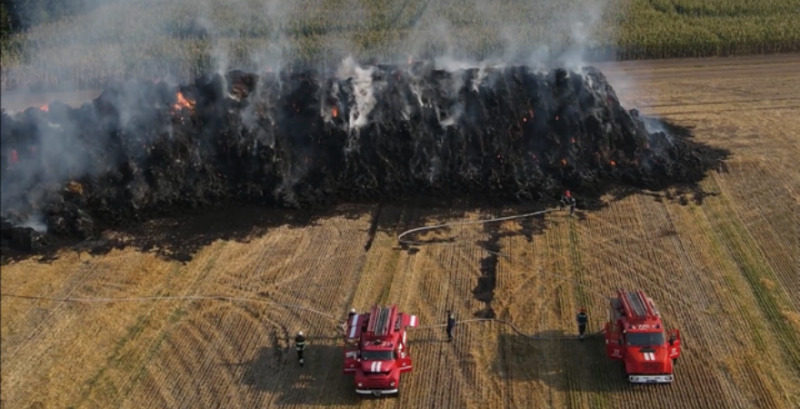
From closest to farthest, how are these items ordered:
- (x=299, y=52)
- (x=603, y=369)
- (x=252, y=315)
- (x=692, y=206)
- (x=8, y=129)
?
(x=603, y=369), (x=252, y=315), (x=8, y=129), (x=692, y=206), (x=299, y=52)

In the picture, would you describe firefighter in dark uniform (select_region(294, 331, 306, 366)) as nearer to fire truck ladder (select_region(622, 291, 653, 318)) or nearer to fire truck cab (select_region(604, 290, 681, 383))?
fire truck cab (select_region(604, 290, 681, 383))

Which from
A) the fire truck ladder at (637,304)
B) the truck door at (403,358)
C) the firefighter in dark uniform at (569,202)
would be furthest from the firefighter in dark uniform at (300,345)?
the firefighter in dark uniform at (569,202)

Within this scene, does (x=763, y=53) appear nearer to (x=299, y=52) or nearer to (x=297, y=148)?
(x=299, y=52)

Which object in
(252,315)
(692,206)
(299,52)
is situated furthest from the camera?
(299,52)

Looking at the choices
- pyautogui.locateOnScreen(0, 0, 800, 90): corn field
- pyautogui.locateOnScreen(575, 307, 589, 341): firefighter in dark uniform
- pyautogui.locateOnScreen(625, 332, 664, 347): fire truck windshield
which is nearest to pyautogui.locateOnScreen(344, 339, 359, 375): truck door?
pyautogui.locateOnScreen(575, 307, 589, 341): firefighter in dark uniform

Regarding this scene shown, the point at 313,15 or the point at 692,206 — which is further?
the point at 313,15

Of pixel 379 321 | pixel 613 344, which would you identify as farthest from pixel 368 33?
pixel 613 344

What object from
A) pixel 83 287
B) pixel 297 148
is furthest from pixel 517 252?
pixel 83 287
